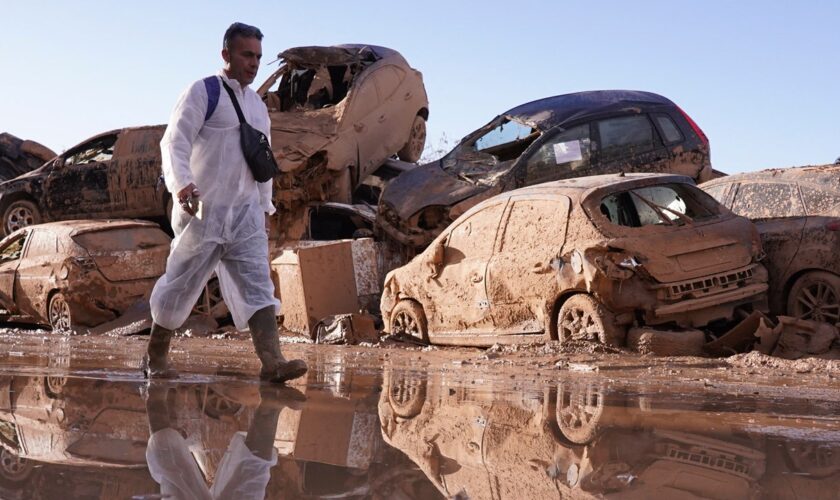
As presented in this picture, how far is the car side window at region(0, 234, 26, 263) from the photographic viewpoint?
16.1 m

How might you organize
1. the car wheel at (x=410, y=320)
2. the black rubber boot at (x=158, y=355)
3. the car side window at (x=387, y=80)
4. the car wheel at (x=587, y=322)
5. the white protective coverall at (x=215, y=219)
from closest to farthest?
1. the white protective coverall at (x=215, y=219)
2. the black rubber boot at (x=158, y=355)
3. the car wheel at (x=587, y=322)
4. the car wheel at (x=410, y=320)
5. the car side window at (x=387, y=80)

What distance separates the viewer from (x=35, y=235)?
15641 mm

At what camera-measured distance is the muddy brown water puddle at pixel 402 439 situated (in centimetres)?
377

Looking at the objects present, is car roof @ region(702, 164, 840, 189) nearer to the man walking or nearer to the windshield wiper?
the windshield wiper

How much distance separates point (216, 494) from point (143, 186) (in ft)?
50.4

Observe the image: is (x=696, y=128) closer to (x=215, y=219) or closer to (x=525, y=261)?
(x=525, y=261)

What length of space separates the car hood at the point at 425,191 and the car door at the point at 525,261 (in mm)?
3182

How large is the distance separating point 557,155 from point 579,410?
8.56 metres

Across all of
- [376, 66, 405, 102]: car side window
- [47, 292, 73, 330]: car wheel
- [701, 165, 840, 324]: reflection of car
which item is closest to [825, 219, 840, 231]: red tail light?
[701, 165, 840, 324]: reflection of car

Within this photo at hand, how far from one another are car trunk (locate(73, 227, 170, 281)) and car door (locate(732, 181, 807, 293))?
7.03 meters

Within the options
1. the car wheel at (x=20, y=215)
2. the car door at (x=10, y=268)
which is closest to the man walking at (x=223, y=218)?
the car door at (x=10, y=268)

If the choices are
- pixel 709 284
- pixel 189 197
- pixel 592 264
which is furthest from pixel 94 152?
pixel 189 197

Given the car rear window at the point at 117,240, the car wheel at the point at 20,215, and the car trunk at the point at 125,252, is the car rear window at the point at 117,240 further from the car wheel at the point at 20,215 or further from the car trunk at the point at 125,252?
the car wheel at the point at 20,215

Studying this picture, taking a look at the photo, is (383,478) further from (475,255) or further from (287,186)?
(287,186)
